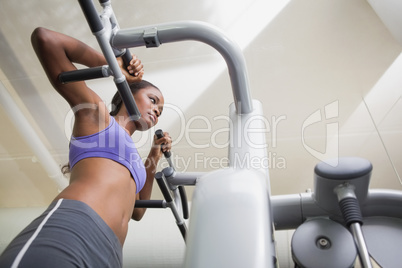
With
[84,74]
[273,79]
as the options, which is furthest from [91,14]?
[273,79]

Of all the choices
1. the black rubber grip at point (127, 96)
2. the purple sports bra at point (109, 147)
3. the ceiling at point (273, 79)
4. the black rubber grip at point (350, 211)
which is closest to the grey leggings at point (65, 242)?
the purple sports bra at point (109, 147)

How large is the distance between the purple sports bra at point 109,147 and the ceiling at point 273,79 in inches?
25.8

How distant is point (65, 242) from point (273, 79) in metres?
1.27

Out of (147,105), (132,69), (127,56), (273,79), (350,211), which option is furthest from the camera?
(273,79)

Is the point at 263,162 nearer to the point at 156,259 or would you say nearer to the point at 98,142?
the point at 98,142

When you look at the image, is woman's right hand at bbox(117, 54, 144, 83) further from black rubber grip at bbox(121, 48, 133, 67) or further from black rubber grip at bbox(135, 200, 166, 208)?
black rubber grip at bbox(135, 200, 166, 208)

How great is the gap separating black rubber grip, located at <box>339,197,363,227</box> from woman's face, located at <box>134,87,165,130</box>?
899 millimetres

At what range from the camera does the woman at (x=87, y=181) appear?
32.6 inches

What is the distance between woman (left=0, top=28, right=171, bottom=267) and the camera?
828 millimetres

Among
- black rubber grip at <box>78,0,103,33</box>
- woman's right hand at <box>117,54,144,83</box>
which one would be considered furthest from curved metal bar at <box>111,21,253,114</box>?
woman's right hand at <box>117,54,144,83</box>

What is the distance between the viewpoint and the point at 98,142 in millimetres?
1082

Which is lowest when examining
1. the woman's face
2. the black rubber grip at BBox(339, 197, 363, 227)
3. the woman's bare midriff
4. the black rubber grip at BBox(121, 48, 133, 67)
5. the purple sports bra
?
the black rubber grip at BBox(339, 197, 363, 227)

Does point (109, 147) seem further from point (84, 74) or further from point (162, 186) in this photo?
point (84, 74)

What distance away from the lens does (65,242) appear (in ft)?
2.76
